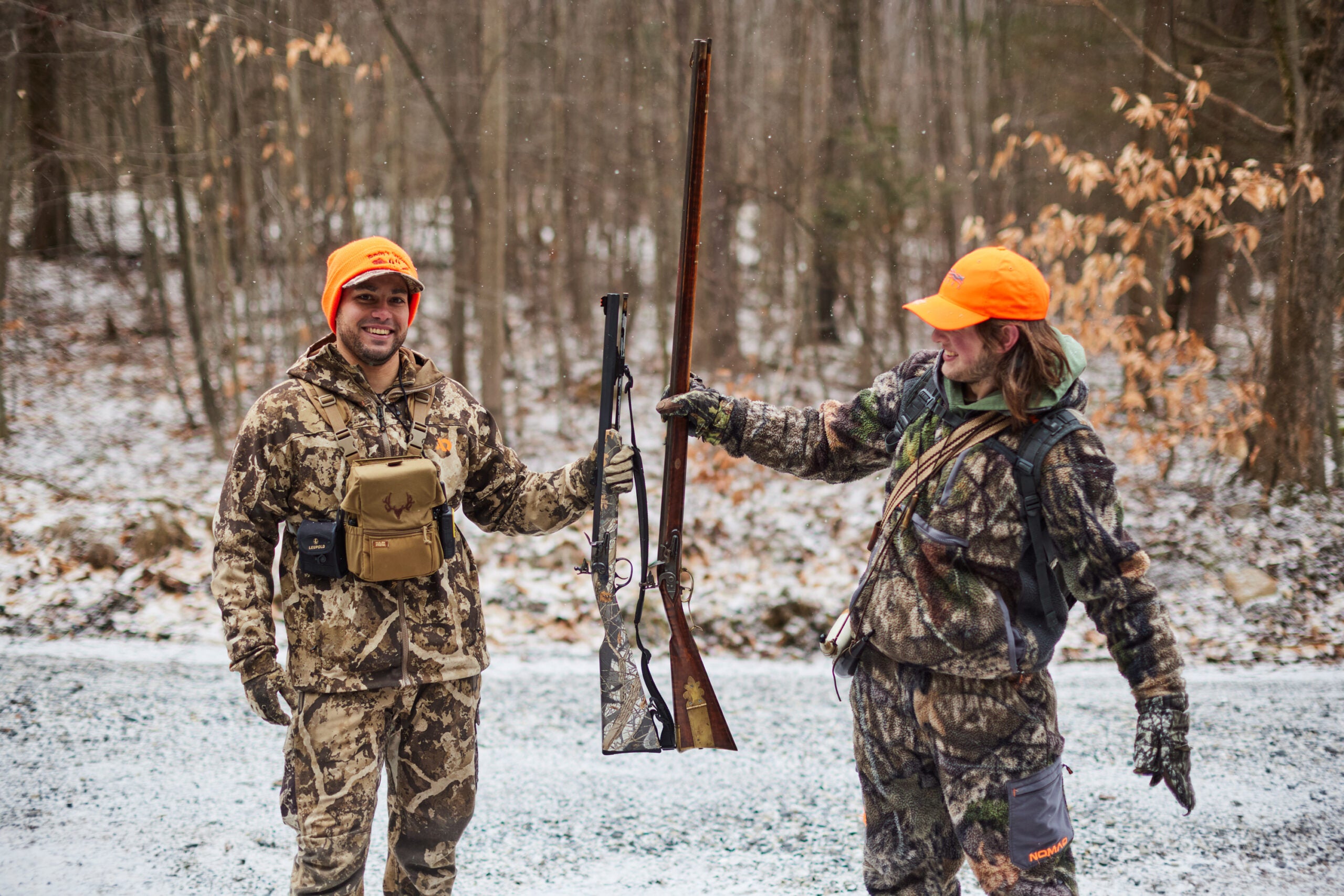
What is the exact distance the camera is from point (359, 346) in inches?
109

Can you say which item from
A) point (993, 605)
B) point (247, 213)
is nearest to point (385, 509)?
point (993, 605)

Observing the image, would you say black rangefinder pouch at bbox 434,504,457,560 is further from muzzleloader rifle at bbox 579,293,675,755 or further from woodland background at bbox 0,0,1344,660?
woodland background at bbox 0,0,1344,660

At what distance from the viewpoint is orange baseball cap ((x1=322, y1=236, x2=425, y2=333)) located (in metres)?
2.73

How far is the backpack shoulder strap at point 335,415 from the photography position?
2.75m

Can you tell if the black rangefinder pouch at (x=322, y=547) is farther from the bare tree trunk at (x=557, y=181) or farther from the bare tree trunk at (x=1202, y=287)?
the bare tree trunk at (x=1202, y=287)

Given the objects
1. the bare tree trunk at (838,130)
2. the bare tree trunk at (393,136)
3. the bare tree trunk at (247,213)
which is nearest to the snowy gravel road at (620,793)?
the bare tree trunk at (247,213)

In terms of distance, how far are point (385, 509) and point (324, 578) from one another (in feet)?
1.03

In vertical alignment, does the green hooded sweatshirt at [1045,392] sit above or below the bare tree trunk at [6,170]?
below

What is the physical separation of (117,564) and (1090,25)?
13425 mm

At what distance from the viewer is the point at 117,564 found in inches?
298

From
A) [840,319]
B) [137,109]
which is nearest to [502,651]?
[137,109]

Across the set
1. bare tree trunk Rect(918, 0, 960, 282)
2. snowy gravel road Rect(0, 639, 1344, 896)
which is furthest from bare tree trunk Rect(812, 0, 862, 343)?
snowy gravel road Rect(0, 639, 1344, 896)

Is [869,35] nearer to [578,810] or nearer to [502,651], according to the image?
[502,651]

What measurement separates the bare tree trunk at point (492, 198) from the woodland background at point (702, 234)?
0.15 ft
